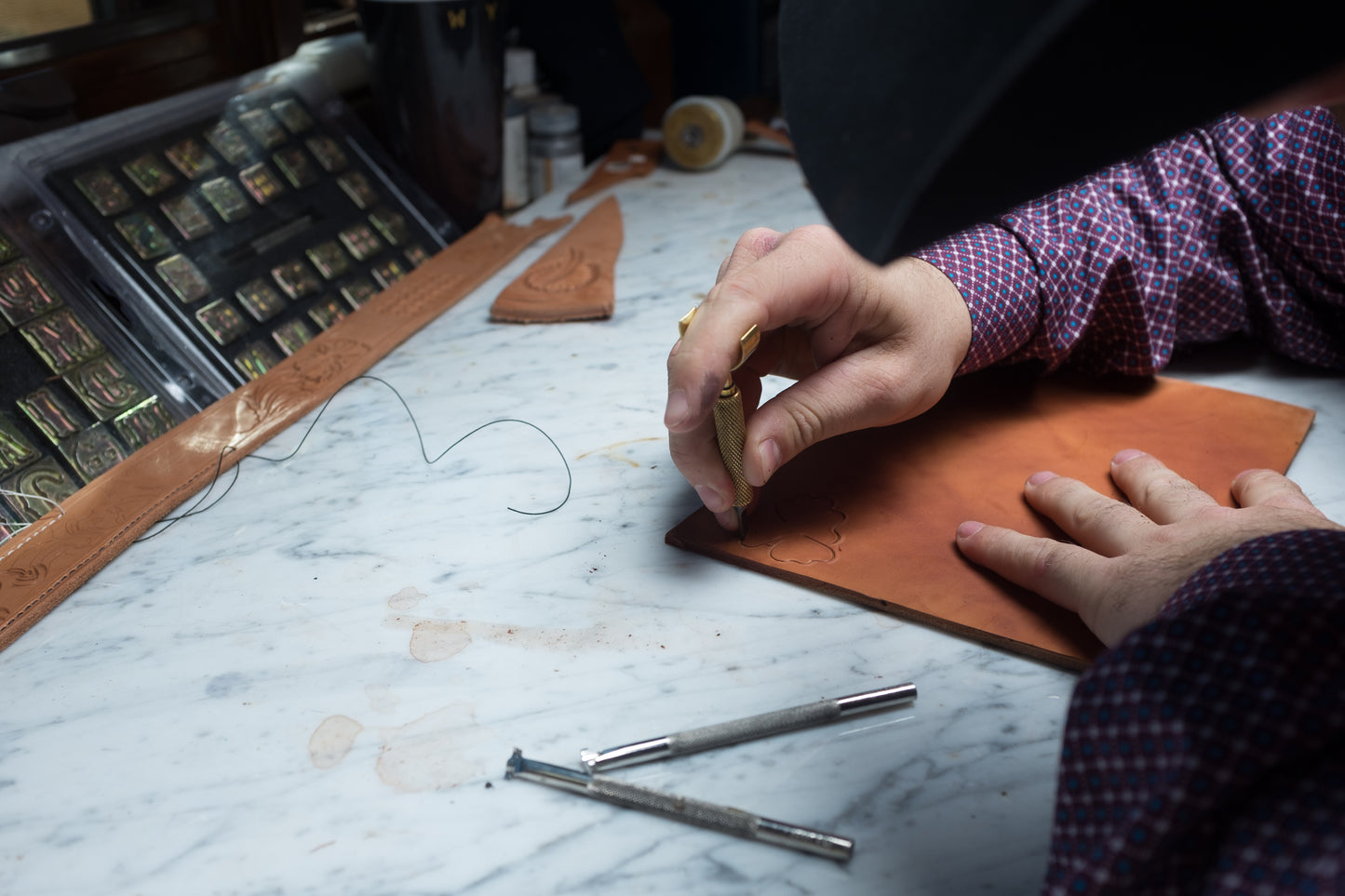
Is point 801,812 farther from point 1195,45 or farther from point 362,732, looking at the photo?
point 1195,45

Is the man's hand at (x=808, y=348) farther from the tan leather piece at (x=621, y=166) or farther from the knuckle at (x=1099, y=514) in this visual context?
the tan leather piece at (x=621, y=166)

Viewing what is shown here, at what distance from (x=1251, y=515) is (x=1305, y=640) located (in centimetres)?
23

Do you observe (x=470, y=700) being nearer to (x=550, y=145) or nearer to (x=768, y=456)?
(x=768, y=456)

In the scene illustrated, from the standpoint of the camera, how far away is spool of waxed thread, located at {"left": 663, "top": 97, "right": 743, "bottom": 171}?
144 centimetres

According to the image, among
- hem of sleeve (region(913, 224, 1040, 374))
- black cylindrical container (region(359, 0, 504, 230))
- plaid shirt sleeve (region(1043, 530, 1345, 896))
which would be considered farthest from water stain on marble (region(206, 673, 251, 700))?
black cylindrical container (region(359, 0, 504, 230))

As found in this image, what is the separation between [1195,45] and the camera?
29 cm

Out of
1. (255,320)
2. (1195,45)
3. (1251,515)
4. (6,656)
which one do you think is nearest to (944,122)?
(1195,45)

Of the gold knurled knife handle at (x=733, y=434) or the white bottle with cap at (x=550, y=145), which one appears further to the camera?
the white bottle with cap at (x=550, y=145)

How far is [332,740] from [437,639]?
91 mm

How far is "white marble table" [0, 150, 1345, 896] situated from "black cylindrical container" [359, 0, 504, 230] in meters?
0.54

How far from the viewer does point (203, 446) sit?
794 mm

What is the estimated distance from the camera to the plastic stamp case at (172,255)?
79 centimetres

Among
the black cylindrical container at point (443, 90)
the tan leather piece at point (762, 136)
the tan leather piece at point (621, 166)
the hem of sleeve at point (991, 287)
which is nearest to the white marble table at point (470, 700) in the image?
the hem of sleeve at point (991, 287)

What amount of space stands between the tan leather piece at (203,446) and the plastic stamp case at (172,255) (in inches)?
1.0
